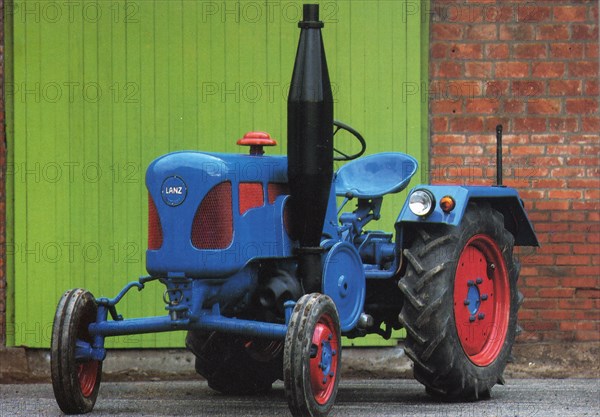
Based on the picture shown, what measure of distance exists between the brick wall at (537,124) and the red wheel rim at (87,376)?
3.30 meters

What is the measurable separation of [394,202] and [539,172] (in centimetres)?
100

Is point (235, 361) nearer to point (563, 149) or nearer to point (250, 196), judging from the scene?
point (250, 196)

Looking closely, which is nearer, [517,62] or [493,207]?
[493,207]

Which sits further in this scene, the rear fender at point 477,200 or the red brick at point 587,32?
the red brick at point 587,32

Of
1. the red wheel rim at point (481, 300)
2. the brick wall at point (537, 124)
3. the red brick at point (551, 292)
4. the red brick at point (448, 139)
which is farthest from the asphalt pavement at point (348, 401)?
the red brick at point (448, 139)

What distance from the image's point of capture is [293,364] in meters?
6.44

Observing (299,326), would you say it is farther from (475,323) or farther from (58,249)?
(58,249)

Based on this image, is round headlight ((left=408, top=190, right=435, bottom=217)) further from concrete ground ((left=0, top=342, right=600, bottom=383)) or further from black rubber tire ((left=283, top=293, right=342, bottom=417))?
concrete ground ((left=0, top=342, right=600, bottom=383))

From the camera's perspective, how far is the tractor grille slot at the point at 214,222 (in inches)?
269

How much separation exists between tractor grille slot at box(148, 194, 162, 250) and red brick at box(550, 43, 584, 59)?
3.78 metres

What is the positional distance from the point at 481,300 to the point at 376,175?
3.02 feet

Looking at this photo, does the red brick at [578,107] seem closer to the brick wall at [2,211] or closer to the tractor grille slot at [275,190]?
the tractor grille slot at [275,190]

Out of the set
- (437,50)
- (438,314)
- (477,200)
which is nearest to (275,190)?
(438,314)

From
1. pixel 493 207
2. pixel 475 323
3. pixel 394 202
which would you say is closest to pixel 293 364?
pixel 475 323
